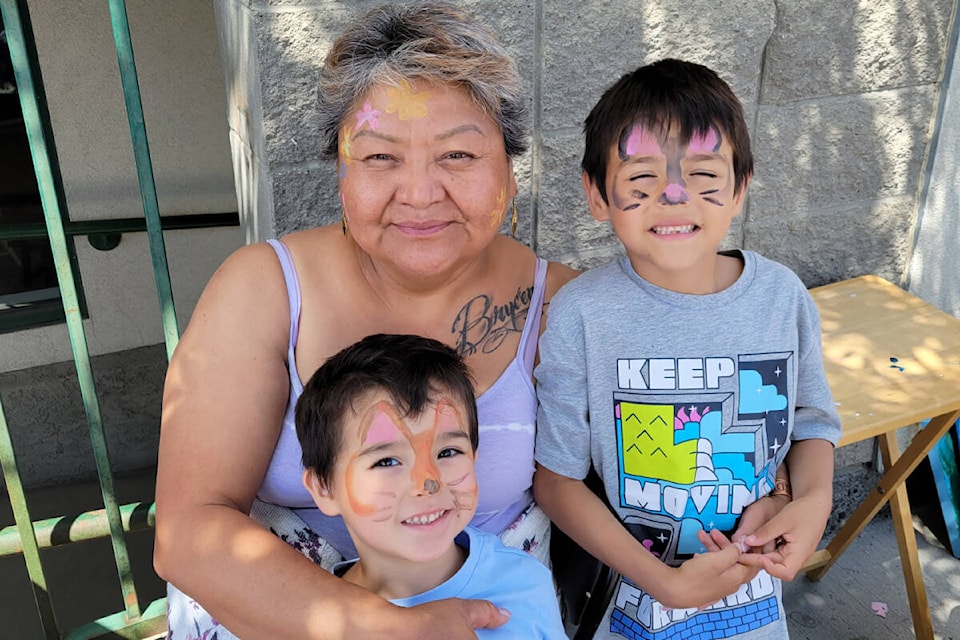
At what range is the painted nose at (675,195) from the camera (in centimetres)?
173

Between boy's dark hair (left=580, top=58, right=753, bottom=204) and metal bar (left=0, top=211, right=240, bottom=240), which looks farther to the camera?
metal bar (left=0, top=211, right=240, bottom=240)

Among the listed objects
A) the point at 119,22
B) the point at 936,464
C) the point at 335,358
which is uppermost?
the point at 119,22

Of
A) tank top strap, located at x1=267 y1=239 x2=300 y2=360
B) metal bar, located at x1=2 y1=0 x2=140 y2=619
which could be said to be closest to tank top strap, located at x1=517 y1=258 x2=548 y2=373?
tank top strap, located at x1=267 y1=239 x2=300 y2=360

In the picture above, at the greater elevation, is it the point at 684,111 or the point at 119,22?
the point at 119,22

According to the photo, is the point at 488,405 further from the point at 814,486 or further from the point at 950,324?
the point at 950,324

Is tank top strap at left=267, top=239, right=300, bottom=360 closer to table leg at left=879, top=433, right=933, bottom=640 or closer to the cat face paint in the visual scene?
the cat face paint

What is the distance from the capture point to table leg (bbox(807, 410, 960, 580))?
265 centimetres

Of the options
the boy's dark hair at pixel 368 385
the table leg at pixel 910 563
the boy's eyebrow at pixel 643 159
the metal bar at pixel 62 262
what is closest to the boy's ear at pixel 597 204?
the boy's eyebrow at pixel 643 159

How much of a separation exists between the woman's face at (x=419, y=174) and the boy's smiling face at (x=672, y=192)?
0.91ft

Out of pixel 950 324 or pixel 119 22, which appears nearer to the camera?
pixel 119 22

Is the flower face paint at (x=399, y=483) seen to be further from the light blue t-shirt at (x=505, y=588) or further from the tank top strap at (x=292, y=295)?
the tank top strap at (x=292, y=295)

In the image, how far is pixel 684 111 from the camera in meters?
1.74

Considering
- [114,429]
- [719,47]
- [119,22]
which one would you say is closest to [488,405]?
[119,22]

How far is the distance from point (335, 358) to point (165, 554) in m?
0.50
